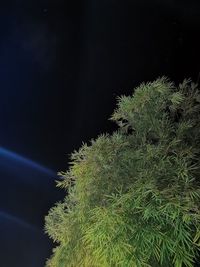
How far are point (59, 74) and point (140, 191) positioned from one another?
0.93 metres

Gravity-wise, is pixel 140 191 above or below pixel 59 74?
below

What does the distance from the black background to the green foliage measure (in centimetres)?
47

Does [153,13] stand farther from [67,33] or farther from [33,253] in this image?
[33,253]

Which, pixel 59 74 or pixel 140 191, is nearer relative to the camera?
pixel 140 191

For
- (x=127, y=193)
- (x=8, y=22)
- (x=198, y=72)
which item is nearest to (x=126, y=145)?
(x=127, y=193)

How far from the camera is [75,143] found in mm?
1707

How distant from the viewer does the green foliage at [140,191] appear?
2.86 ft

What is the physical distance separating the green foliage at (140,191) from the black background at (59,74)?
47 centimetres

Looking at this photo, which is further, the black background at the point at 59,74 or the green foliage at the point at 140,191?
the black background at the point at 59,74

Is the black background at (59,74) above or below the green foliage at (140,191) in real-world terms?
above

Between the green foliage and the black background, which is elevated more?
the black background

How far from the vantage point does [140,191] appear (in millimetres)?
907

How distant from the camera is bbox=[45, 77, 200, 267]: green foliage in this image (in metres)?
0.87

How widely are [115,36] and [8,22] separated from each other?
18.6 inches
